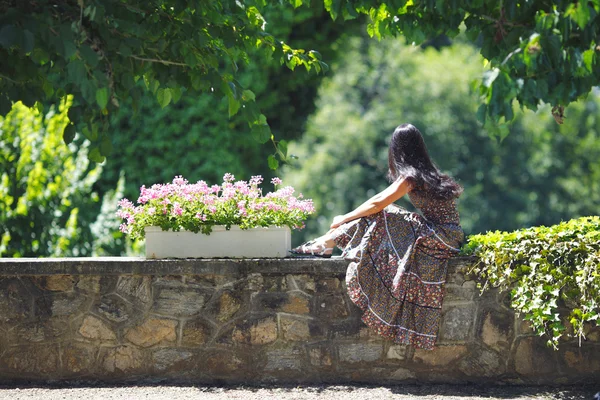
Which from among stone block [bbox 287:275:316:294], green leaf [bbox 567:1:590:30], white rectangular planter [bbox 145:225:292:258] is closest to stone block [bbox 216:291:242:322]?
white rectangular planter [bbox 145:225:292:258]

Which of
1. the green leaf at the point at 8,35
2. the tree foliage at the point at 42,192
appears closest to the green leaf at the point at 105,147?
the green leaf at the point at 8,35

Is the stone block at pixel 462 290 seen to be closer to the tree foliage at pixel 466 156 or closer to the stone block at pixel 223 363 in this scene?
the stone block at pixel 223 363

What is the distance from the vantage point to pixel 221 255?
4.88 m

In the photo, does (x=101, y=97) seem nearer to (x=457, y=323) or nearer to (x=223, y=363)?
(x=223, y=363)

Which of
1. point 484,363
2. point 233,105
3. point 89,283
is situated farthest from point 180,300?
point 484,363

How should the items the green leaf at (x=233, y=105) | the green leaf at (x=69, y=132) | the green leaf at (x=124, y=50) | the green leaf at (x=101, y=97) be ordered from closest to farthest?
the green leaf at (x=101, y=97) → the green leaf at (x=124, y=50) → the green leaf at (x=69, y=132) → the green leaf at (x=233, y=105)

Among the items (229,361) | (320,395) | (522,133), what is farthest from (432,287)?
(522,133)

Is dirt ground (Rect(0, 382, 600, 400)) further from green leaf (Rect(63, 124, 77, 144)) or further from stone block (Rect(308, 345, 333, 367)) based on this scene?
green leaf (Rect(63, 124, 77, 144))

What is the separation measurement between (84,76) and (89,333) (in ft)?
7.43

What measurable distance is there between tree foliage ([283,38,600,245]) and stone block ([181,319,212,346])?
17.7 meters

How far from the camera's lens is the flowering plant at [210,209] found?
4.86 m

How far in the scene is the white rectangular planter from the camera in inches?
192

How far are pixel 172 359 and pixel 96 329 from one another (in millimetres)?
486

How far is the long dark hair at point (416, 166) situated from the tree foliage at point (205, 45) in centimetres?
76
